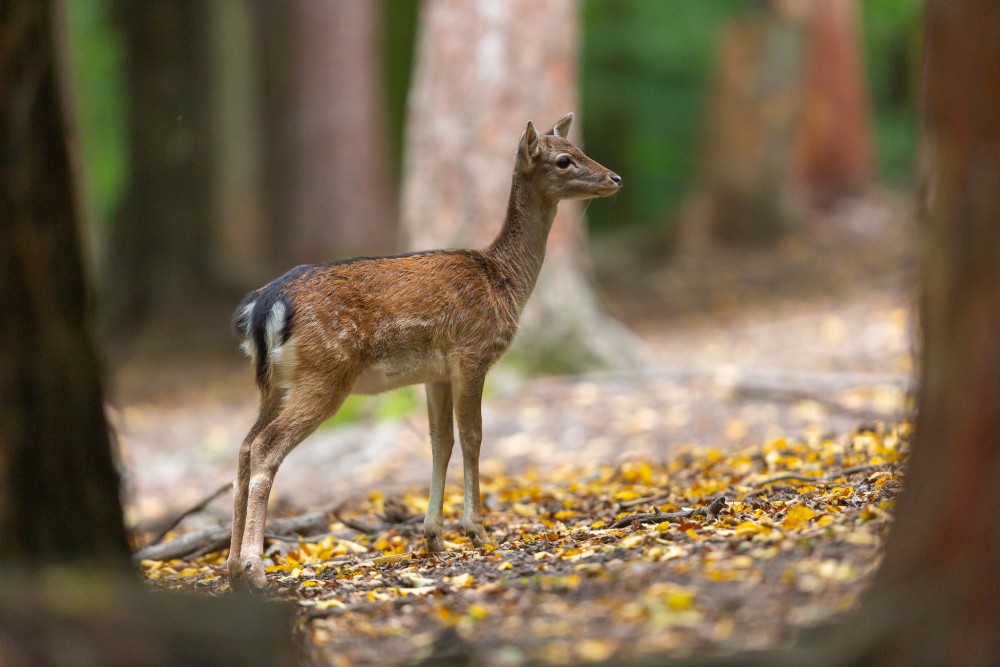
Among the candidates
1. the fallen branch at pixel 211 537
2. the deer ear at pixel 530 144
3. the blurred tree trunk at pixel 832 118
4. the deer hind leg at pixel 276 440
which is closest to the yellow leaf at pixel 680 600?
the deer hind leg at pixel 276 440

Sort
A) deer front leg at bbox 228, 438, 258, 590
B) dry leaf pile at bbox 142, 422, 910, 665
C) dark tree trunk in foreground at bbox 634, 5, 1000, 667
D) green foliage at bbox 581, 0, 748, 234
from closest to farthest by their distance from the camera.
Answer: dark tree trunk in foreground at bbox 634, 5, 1000, 667, dry leaf pile at bbox 142, 422, 910, 665, deer front leg at bbox 228, 438, 258, 590, green foliage at bbox 581, 0, 748, 234

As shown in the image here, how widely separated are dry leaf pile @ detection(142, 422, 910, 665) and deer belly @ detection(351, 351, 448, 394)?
2.59 feet

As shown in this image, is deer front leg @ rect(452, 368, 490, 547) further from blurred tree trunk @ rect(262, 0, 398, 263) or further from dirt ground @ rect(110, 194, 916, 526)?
blurred tree trunk @ rect(262, 0, 398, 263)

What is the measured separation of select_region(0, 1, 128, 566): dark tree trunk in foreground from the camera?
148 inches

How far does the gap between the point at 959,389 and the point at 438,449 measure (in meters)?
3.13

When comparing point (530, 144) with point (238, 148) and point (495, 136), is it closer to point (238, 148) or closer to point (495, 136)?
point (495, 136)

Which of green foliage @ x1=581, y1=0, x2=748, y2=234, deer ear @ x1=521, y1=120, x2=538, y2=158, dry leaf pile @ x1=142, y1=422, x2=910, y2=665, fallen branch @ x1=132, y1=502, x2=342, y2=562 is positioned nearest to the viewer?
dry leaf pile @ x1=142, y1=422, x2=910, y2=665

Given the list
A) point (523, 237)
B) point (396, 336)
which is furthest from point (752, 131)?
point (396, 336)

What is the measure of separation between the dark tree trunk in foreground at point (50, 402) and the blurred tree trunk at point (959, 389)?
69.7 inches

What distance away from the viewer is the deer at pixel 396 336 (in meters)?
5.41

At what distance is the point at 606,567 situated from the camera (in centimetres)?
443

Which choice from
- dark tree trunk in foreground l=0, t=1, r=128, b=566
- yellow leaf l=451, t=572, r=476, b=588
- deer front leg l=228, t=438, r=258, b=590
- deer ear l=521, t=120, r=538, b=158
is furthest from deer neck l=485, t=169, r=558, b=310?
dark tree trunk in foreground l=0, t=1, r=128, b=566

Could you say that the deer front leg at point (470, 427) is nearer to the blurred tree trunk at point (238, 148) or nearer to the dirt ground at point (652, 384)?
the dirt ground at point (652, 384)

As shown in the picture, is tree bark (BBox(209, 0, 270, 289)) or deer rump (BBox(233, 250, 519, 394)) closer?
deer rump (BBox(233, 250, 519, 394))
